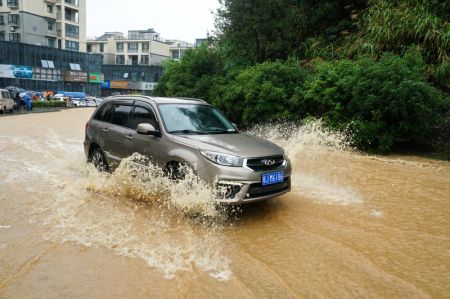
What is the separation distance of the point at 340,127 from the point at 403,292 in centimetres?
868

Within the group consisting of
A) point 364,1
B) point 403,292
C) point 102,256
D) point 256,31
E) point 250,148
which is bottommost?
point 102,256

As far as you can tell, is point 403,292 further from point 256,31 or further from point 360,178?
point 256,31

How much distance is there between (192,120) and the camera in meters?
6.03

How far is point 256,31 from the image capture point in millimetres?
17734

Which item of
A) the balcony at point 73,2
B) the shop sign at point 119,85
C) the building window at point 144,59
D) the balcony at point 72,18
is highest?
the balcony at point 73,2

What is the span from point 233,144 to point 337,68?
8535 mm

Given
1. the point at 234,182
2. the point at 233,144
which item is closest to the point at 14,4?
the point at 233,144

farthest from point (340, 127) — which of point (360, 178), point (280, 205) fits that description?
point (280, 205)

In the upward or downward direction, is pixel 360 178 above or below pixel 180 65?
below

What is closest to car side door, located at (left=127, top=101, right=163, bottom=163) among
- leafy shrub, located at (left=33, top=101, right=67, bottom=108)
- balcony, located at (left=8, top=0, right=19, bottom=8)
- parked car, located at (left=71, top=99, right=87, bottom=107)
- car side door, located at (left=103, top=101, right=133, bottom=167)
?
car side door, located at (left=103, top=101, right=133, bottom=167)

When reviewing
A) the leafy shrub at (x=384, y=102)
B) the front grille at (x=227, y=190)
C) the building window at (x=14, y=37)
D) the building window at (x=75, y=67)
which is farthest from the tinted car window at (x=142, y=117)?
the building window at (x=75, y=67)

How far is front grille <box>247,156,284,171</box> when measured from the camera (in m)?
4.90

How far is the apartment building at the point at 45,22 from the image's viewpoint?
5550cm

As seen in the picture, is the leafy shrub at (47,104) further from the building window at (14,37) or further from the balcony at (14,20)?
the balcony at (14,20)
